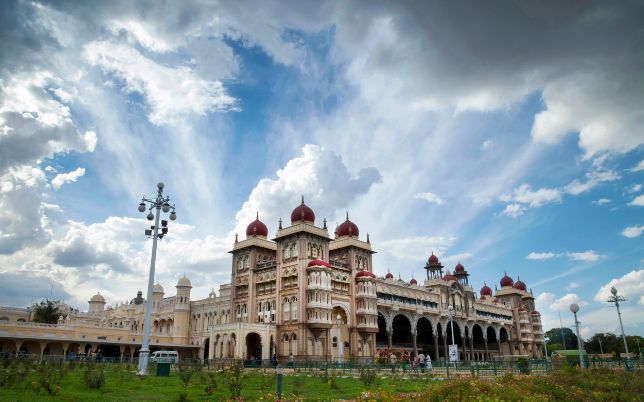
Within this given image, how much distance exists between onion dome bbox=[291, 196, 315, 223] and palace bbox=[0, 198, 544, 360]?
0.51 ft

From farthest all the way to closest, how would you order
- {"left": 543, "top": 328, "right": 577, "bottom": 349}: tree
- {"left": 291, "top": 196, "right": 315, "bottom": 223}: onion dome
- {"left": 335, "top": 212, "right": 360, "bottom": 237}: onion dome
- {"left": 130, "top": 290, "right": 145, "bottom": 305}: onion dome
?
{"left": 543, "top": 328, "right": 577, "bottom": 349}: tree → {"left": 130, "top": 290, "right": 145, "bottom": 305}: onion dome → {"left": 335, "top": 212, "right": 360, "bottom": 237}: onion dome → {"left": 291, "top": 196, "right": 315, "bottom": 223}: onion dome

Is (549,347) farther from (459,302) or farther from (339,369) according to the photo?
(339,369)

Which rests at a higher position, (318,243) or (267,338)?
(318,243)

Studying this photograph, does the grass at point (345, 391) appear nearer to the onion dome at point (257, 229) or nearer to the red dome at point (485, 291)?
the onion dome at point (257, 229)

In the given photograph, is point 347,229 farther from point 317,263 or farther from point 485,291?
point 485,291

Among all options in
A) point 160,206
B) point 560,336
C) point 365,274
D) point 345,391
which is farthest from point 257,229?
point 560,336

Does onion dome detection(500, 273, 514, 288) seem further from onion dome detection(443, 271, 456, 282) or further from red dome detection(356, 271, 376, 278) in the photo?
red dome detection(356, 271, 376, 278)

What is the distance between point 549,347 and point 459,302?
276 feet

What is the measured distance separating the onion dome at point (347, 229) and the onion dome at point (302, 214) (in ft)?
22.1

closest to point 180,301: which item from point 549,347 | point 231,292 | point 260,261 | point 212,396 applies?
point 231,292

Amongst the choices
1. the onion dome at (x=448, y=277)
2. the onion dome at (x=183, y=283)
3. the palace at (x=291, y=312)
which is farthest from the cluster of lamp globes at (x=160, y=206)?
the onion dome at (x=448, y=277)

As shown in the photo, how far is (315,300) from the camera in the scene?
5178 cm

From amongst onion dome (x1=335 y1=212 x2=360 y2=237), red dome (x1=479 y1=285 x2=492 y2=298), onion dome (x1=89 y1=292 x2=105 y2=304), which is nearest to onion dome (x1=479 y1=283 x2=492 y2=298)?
red dome (x1=479 y1=285 x2=492 y2=298)

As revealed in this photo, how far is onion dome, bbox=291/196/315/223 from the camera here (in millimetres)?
58375
